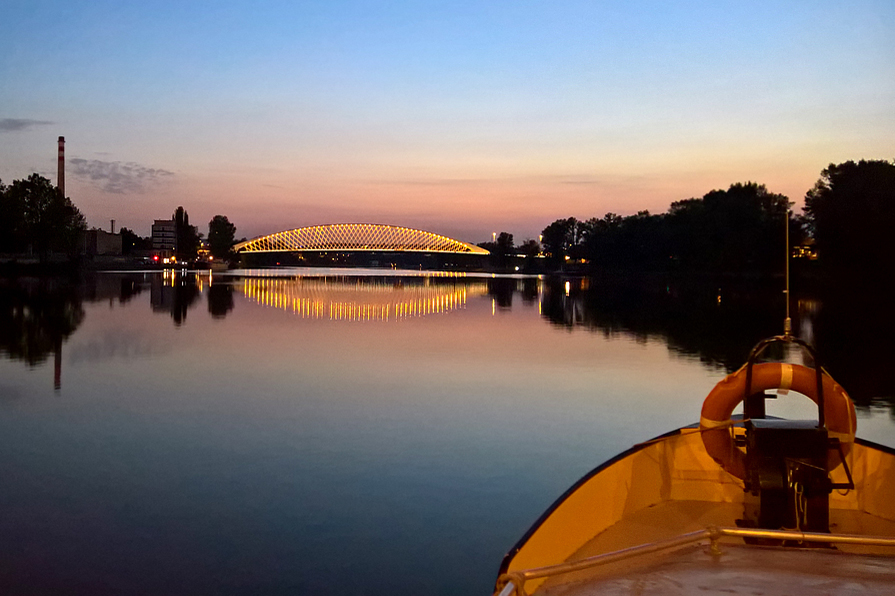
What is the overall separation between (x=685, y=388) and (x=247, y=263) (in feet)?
627

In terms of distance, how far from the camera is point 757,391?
6.24 meters

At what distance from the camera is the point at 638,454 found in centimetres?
633

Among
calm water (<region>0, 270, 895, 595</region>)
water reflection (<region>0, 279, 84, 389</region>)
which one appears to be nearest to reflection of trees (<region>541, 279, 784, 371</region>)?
→ calm water (<region>0, 270, 895, 595</region>)

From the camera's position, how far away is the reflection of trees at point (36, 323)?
2017cm

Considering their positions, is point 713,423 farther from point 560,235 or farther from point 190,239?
point 560,235

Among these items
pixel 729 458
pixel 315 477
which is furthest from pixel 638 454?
pixel 315 477

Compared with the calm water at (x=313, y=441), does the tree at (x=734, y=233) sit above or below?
above

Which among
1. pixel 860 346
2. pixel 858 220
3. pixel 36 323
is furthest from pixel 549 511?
pixel 858 220

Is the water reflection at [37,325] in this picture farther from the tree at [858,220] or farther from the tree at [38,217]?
the tree at [858,220]

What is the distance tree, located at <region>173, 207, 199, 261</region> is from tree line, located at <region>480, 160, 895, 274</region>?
70.8 meters

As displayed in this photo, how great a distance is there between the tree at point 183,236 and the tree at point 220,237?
19907 mm

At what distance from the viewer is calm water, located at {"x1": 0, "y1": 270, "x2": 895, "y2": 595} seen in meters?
6.38

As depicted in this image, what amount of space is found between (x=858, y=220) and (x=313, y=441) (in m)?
55.7

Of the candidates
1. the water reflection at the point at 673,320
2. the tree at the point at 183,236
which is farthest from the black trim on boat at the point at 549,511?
the tree at the point at 183,236
